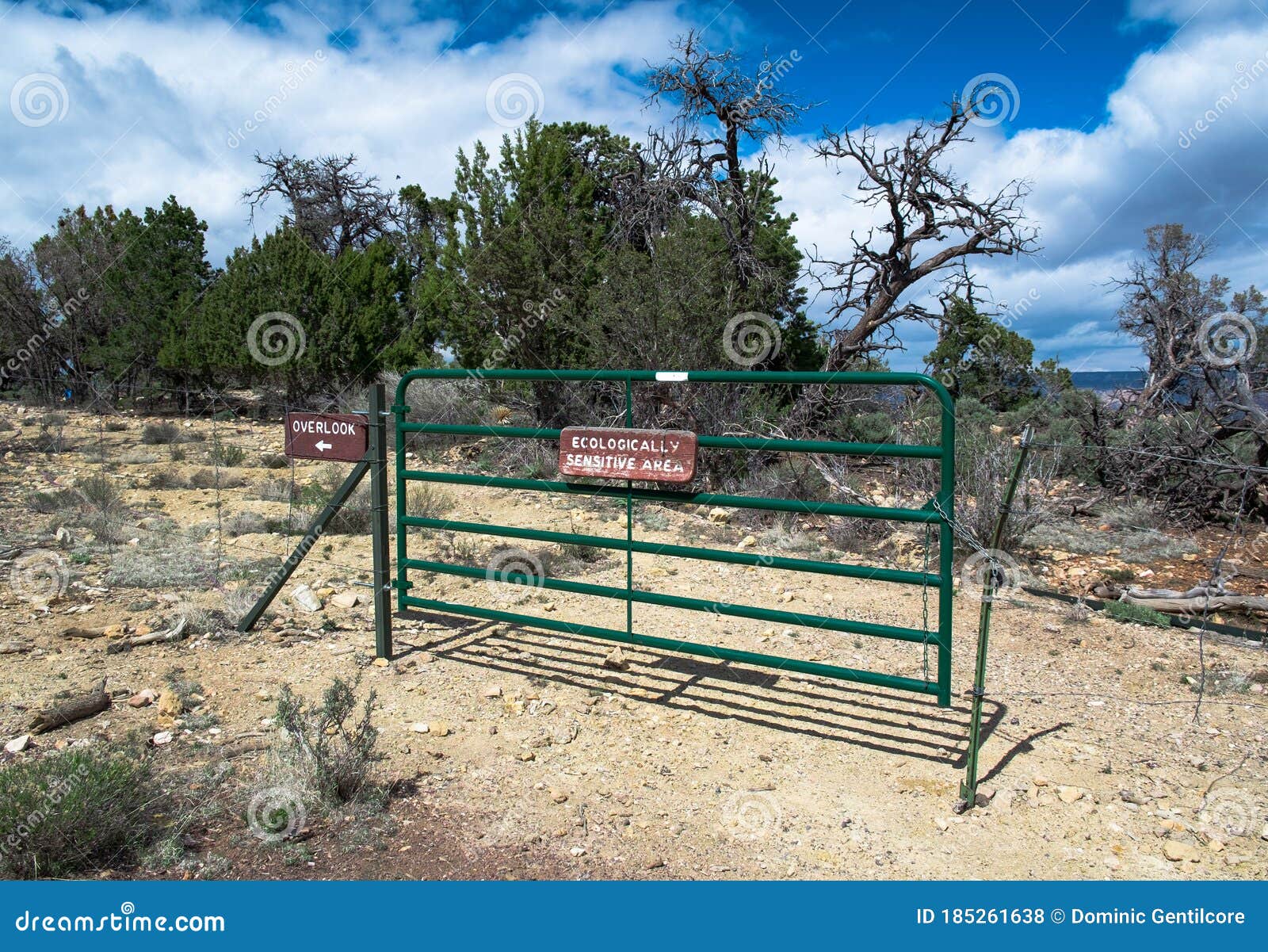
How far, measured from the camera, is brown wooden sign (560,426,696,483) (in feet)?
15.2

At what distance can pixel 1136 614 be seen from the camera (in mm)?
6793

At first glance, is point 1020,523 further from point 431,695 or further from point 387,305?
point 387,305

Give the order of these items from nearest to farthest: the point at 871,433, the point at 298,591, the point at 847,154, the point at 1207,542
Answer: the point at 298,591, the point at 1207,542, the point at 847,154, the point at 871,433

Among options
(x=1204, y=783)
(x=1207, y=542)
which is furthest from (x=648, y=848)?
(x=1207, y=542)

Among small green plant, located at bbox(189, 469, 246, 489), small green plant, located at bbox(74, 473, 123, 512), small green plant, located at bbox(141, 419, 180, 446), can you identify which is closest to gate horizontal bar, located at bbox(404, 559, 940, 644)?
small green plant, located at bbox(74, 473, 123, 512)

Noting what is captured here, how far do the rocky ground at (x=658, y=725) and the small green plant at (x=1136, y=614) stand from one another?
12 cm

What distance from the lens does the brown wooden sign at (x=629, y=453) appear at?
183 inches

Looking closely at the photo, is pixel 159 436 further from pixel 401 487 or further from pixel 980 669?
pixel 980 669

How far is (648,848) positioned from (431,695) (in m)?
1.96

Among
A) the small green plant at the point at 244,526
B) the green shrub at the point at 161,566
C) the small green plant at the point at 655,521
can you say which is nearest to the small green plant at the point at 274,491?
the small green plant at the point at 244,526

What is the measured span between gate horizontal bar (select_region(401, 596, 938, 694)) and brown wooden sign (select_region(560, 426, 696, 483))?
946 mm

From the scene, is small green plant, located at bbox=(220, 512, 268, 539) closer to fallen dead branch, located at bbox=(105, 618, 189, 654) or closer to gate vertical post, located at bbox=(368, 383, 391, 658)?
fallen dead branch, located at bbox=(105, 618, 189, 654)

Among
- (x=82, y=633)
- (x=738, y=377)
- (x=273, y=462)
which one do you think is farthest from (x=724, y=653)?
(x=273, y=462)

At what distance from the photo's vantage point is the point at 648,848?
3596 mm
